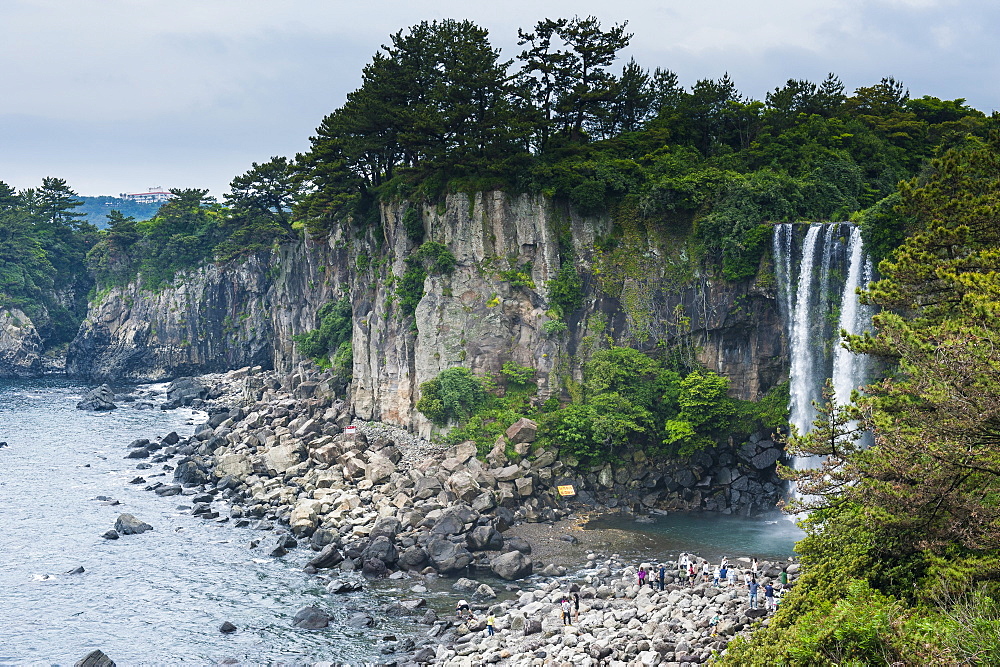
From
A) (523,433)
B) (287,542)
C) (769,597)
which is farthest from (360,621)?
(523,433)

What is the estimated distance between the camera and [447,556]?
37625 millimetres

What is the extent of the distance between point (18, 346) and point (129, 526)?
70282 mm

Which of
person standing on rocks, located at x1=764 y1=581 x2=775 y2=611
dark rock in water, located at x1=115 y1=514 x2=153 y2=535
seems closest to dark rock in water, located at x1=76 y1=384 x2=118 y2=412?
dark rock in water, located at x1=115 y1=514 x2=153 y2=535

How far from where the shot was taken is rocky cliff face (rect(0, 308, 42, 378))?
98125mm

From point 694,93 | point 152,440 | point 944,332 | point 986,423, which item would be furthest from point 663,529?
point 152,440

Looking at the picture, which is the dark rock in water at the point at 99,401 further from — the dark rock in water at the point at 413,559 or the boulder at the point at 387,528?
the dark rock in water at the point at 413,559

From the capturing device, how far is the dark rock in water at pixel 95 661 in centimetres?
2867

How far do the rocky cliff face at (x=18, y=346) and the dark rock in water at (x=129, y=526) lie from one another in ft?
225

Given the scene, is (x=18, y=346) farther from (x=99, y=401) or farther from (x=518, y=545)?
(x=518, y=545)

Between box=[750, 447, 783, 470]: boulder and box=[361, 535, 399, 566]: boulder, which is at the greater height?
box=[750, 447, 783, 470]: boulder

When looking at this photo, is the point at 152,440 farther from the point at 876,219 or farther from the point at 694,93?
the point at 876,219

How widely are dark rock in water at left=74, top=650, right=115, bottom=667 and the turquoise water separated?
2368 cm

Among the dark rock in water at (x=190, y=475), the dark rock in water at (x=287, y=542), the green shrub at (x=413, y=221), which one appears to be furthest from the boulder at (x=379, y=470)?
the green shrub at (x=413, y=221)

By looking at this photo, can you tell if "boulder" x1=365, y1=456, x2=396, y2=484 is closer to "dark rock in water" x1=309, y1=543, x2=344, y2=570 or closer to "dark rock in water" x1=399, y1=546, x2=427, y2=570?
"dark rock in water" x1=309, y1=543, x2=344, y2=570
